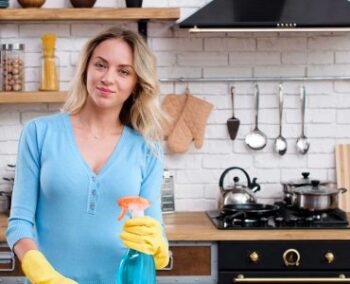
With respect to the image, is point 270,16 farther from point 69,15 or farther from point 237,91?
point 69,15

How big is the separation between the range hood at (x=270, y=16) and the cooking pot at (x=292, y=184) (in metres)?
0.75

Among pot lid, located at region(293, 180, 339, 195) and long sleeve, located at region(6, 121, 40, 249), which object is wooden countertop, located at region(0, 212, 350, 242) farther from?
long sleeve, located at region(6, 121, 40, 249)

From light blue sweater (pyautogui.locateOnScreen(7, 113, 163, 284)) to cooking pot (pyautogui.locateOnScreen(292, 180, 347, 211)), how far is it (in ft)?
5.23

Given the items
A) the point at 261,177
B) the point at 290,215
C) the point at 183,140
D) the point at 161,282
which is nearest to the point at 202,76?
the point at 183,140

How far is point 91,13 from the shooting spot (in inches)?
149

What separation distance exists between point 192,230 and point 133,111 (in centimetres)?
119

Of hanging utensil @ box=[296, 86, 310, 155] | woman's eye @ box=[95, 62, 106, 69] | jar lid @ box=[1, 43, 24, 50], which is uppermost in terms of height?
jar lid @ box=[1, 43, 24, 50]

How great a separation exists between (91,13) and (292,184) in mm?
1299

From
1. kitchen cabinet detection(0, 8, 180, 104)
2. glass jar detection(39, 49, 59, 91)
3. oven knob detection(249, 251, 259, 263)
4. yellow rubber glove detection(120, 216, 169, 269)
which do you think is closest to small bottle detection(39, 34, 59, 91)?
glass jar detection(39, 49, 59, 91)

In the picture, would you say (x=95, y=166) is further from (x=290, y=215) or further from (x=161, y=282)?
(x=290, y=215)

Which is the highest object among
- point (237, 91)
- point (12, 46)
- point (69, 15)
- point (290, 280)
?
point (69, 15)

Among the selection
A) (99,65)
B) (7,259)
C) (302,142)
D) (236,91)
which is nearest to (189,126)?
(236,91)

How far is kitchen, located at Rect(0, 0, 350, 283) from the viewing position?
159 inches

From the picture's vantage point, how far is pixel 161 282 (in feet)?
11.3
